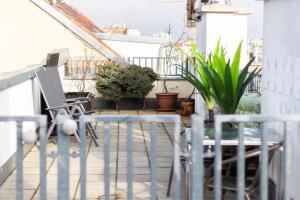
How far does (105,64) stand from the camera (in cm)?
1034

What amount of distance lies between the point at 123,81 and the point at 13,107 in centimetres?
425

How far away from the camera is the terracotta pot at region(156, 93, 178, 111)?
10266mm

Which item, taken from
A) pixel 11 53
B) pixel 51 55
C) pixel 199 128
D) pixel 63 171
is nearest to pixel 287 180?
pixel 199 128

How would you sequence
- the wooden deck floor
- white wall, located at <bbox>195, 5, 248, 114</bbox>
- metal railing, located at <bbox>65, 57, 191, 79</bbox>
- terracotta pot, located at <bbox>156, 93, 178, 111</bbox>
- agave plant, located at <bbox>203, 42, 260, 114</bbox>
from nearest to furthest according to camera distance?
the wooden deck floor < agave plant, located at <bbox>203, 42, 260, 114</bbox> < white wall, located at <bbox>195, 5, 248, 114</bbox> < terracotta pot, located at <bbox>156, 93, 178, 111</bbox> < metal railing, located at <bbox>65, 57, 191, 79</bbox>

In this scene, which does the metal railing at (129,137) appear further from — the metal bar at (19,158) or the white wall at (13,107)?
the white wall at (13,107)

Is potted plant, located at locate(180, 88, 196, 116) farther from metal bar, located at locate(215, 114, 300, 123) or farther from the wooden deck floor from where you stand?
metal bar, located at locate(215, 114, 300, 123)

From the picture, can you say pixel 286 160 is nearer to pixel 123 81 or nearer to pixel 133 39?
pixel 123 81

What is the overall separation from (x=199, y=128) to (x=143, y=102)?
26.1 ft

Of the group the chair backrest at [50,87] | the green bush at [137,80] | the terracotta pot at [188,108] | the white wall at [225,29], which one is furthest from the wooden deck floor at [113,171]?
the green bush at [137,80]

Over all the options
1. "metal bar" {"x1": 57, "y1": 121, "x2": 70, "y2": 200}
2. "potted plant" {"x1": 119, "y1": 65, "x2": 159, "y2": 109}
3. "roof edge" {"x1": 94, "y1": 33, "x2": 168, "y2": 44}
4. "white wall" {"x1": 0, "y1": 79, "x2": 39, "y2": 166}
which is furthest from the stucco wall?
"metal bar" {"x1": 57, "y1": 121, "x2": 70, "y2": 200}

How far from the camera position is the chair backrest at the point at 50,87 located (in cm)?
696

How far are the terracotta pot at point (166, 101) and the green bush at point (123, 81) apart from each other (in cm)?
27

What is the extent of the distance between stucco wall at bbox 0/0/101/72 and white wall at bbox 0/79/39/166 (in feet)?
12.7

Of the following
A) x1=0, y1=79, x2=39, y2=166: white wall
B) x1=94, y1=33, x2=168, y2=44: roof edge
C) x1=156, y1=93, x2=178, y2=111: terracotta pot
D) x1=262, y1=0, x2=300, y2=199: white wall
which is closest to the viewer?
x1=262, y1=0, x2=300, y2=199: white wall
